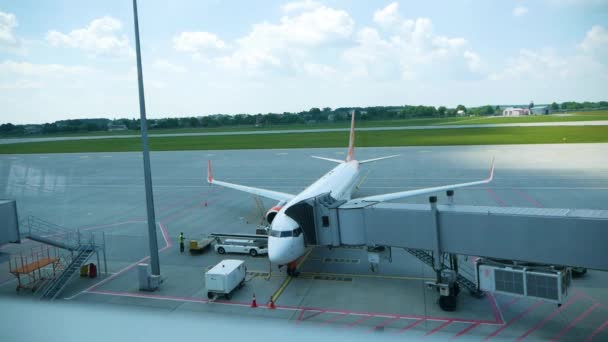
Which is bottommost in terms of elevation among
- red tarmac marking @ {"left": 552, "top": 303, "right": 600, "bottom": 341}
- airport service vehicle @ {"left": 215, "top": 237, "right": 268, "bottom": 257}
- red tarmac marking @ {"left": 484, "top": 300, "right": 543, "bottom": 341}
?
red tarmac marking @ {"left": 552, "top": 303, "right": 600, "bottom": 341}

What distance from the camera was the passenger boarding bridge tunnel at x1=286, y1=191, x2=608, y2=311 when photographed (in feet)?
49.3

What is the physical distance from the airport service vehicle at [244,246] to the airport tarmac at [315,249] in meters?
0.56

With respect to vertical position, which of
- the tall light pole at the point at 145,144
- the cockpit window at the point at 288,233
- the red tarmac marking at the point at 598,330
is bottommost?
the red tarmac marking at the point at 598,330

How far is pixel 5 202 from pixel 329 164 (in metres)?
52.1

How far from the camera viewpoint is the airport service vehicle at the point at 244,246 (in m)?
26.2

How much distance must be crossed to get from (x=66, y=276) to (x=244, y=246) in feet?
31.9

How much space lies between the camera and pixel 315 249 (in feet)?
89.2

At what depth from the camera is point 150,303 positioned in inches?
787

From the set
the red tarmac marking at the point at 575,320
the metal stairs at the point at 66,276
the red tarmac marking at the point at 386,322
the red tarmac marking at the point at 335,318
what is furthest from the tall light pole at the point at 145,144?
the red tarmac marking at the point at 575,320

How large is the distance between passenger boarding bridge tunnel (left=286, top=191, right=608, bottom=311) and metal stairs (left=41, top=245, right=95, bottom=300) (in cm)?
1220

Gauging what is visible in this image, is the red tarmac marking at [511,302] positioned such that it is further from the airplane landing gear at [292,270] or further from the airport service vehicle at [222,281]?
the airport service vehicle at [222,281]

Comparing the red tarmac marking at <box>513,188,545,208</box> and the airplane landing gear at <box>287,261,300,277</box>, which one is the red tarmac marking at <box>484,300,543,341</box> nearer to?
the airplane landing gear at <box>287,261,300,277</box>

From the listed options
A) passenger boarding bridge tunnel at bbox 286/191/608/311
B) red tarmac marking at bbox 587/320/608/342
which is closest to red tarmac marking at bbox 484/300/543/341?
passenger boarding bridge tunnel at bbox 286/191/608/311

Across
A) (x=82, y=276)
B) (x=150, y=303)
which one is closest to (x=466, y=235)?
(x=150, y=303)
